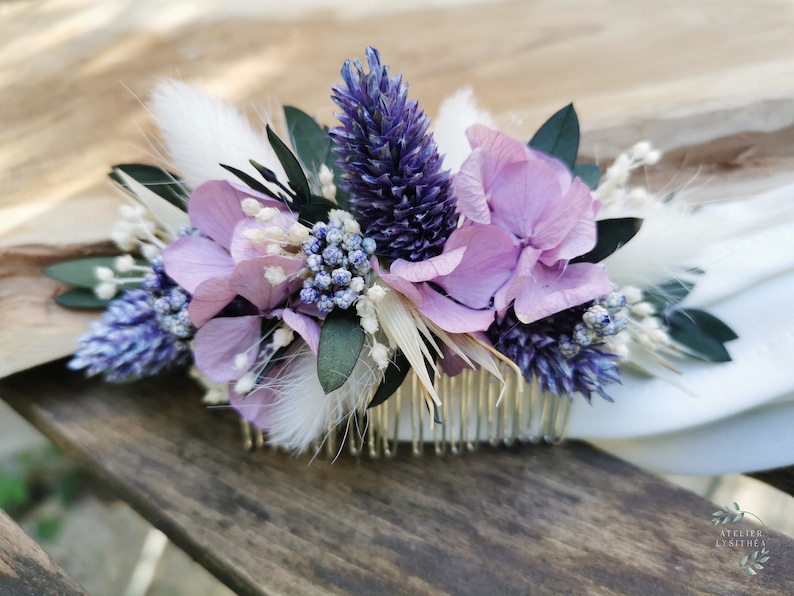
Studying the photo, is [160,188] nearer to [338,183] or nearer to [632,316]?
[338,183]

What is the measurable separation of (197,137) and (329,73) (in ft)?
1.32

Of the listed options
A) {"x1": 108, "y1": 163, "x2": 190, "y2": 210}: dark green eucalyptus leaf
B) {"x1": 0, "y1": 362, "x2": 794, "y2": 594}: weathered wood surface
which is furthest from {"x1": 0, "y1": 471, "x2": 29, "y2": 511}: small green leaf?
{"x1": 108, "y1": 163, "x2": 190, "y2": 210}: dark green eucalyptus leaf

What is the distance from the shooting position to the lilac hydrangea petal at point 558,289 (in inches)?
19.2

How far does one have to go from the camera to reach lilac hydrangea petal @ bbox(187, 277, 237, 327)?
513 mm

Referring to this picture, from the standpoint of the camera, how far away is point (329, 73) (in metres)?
0.92

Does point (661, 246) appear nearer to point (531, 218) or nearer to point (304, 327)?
point (531, 218)

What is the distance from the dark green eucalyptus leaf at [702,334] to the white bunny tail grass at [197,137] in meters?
0.54

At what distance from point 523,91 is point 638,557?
71 cm

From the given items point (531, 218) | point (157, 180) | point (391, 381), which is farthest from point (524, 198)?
point (157, 180)

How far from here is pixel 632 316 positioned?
626mm

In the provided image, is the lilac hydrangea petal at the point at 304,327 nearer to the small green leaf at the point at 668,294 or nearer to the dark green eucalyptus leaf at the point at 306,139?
the dark green eucalyptus leaf at the point at 306,139

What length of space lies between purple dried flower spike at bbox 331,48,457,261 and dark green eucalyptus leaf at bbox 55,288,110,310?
398 mm

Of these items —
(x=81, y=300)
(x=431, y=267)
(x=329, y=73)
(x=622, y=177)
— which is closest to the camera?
(x=431, y=267)

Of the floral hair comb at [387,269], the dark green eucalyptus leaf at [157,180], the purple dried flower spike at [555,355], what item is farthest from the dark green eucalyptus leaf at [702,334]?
the dark green eucalyptus leaf at [157,180]
